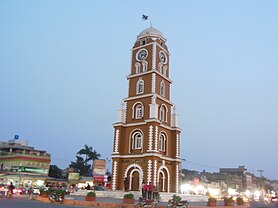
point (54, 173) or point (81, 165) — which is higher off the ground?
point (81, 165)

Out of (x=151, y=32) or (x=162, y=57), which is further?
(x=162, y=57)

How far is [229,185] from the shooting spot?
3917 inches

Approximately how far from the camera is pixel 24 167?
63125 millimetres

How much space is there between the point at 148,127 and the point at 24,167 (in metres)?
38.3

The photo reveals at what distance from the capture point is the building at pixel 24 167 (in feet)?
196

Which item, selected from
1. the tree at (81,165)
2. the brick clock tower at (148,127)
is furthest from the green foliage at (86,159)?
the brick clock tower at (148,127)

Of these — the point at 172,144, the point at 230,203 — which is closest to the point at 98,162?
the point at 172,144

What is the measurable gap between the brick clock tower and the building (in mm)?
31185

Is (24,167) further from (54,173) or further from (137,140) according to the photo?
(137,140)

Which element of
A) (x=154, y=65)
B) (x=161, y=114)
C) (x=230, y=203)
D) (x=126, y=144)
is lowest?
(x=230, y=203)

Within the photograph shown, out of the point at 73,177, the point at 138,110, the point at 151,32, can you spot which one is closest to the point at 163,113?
the point at 138,110

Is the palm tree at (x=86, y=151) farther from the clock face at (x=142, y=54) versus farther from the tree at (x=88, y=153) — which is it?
the clock face at (x=142, y=54)

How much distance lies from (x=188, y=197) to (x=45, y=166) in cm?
4317

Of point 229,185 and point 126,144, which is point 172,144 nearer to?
point 126,144
